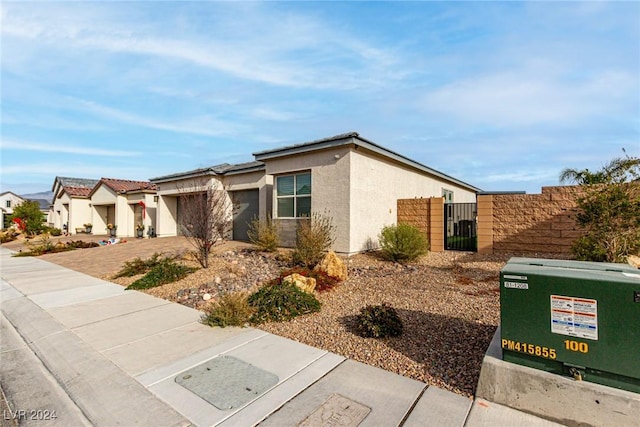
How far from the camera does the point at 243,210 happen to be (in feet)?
54.2

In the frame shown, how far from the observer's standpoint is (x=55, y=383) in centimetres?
361

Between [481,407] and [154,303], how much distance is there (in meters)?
6.25

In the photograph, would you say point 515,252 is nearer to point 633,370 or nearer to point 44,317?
point 633,370

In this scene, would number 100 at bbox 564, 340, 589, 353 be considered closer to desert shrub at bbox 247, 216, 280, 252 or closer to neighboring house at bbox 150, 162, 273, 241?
desert shrub at bbox 247, 216, 280, 252

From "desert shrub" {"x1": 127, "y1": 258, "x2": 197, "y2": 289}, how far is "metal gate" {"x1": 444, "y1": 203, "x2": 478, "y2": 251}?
10.1 m

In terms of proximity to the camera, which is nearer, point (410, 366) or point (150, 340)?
point (410, 366)

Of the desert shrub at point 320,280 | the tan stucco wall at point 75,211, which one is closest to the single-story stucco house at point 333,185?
the desert shrub at point 320,280

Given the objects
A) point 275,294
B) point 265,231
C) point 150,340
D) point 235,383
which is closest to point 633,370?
point 235,383

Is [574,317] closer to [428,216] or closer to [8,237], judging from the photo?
[428,216]

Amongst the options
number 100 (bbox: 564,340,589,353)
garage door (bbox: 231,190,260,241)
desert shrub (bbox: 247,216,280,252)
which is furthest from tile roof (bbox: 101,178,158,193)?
number 100 (bbox: 564,340,589,353)

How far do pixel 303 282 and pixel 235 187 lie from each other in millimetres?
11057

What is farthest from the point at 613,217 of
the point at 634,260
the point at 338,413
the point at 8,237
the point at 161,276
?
the point at 8,237

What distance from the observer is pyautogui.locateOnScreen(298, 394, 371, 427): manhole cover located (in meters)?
2.71

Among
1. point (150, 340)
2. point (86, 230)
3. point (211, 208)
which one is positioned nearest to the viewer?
point (150, 340)
